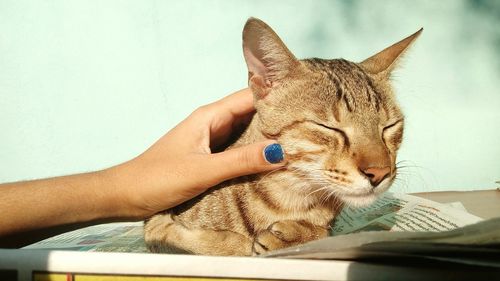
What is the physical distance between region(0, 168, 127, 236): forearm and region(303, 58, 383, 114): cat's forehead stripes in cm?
64

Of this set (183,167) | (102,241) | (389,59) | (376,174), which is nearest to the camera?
(376,174)

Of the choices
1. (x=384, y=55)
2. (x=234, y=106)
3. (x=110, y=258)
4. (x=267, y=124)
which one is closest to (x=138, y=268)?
(x=110, y=258)

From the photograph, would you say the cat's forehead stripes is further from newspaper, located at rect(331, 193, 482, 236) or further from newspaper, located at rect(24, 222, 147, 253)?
newspaper, located at rect(24, 222, 147, 253)

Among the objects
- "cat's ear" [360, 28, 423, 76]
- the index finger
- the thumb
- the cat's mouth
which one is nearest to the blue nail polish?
the thumb

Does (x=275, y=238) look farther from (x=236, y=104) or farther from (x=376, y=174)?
(x=236, y=104)

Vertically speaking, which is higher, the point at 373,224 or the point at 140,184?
the point at 140,184

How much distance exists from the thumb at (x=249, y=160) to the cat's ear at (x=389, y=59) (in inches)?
16.8

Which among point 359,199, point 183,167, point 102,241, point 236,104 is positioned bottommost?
point 102,241

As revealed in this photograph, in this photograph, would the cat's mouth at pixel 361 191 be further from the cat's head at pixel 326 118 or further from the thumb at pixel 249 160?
the thumb at pixel 249 160

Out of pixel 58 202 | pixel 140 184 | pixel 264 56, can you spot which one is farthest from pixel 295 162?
pixel 58 202

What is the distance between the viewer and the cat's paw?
0.90 metres

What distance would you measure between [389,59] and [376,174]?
1.41 ft

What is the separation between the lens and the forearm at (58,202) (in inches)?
37.9

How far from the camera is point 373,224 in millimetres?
1229
